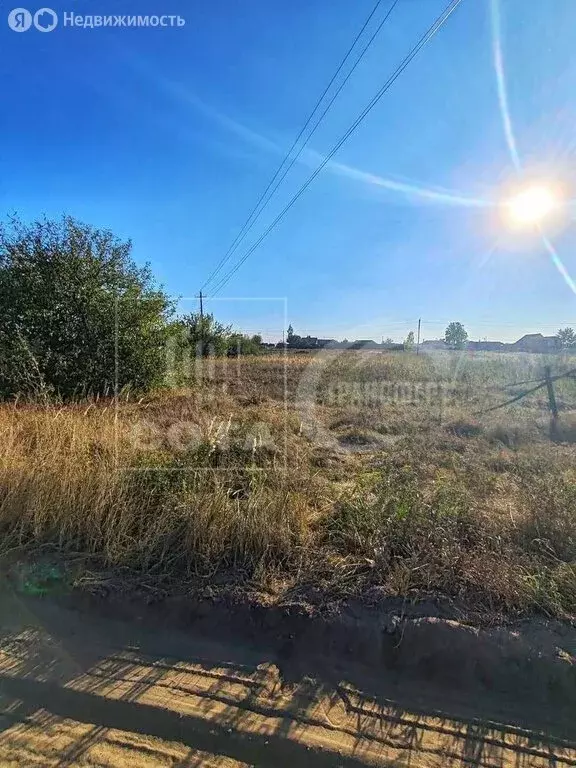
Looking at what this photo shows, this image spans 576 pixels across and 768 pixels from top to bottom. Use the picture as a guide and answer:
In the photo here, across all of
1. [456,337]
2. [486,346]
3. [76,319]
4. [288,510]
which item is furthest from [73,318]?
[486,346]

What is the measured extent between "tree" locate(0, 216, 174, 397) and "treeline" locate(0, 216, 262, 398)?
2 centimetres

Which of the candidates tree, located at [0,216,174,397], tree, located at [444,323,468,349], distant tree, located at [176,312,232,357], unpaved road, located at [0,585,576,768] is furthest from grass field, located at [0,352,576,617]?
tree, located at [444,323,468,349]

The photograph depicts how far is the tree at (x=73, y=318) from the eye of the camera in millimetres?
7352

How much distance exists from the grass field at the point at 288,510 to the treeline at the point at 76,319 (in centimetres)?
288

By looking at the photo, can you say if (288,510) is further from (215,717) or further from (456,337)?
(456,337)

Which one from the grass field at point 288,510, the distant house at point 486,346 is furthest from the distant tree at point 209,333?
the distant house at point 486,346

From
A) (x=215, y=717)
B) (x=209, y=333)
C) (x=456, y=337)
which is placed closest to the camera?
(x=215, y=717)

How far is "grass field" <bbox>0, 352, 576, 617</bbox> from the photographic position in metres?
2.37

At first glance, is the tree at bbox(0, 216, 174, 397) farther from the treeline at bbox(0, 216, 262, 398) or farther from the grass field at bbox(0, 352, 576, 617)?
the grass field at bbox(0, 352, 576, 617)

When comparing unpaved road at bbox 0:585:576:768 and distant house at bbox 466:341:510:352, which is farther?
distant house at bbox 466:341:510:352

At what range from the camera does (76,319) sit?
7832mm

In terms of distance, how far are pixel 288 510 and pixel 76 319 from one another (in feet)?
22.4

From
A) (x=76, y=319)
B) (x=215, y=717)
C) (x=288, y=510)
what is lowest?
(x=215, y=717)

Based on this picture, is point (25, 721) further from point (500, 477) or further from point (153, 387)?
point (153, 387)
